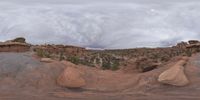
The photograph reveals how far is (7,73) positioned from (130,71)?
8.53 m

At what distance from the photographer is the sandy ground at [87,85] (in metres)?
25.1

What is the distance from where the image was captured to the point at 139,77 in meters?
27.3

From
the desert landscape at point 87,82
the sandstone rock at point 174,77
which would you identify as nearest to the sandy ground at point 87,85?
the desert landscape at point 87,82

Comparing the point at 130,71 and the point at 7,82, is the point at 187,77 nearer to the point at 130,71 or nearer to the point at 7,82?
the point at 130,71

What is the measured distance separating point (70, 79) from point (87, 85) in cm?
104

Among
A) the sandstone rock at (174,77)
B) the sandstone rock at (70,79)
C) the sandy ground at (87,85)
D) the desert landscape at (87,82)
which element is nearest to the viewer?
the sandy ground at (87,85)

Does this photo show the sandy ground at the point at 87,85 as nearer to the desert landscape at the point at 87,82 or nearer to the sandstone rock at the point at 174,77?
the desert landscape at the point at 87,82

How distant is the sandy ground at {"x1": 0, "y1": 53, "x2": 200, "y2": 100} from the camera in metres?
25.1

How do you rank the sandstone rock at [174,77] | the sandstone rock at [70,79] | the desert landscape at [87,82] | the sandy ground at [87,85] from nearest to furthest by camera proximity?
the sandy ground at [87,85] → the desert landscape at [87,82] → the sandstone rock at [174,77] → the sandstone rock at [70,79]

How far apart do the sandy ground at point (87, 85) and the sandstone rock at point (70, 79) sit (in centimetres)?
28

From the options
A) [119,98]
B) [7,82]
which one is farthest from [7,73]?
[119,98]

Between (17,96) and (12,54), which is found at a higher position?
(12,54)

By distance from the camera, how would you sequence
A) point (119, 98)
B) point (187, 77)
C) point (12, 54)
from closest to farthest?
1. point (119, 98)
2. point (187, 77)
3. point (12, 54)

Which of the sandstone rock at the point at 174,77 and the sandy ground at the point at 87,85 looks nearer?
the sandy ground at the point at 87,85
